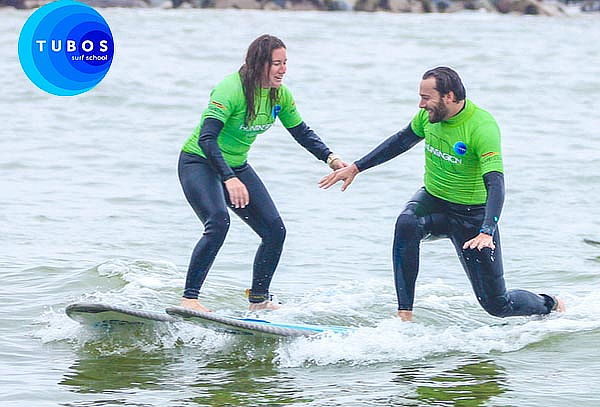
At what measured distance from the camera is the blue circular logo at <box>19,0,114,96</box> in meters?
10.8

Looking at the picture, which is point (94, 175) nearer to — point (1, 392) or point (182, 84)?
point (1, 392)

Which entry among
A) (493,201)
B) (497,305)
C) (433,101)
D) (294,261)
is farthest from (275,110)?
(294,261)

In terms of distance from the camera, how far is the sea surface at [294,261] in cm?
793

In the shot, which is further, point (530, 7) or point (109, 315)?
point (530, 7)

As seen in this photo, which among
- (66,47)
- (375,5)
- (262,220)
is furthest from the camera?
(375,5)

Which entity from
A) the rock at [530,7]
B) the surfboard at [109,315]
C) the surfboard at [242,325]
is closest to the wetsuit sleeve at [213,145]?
the surfboard at [242,325]

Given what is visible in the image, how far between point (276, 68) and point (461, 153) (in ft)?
4.69

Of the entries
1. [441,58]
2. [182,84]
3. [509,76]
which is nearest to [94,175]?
[182,84]

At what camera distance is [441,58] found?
37.2 meters

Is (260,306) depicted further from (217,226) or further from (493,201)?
(493,201)

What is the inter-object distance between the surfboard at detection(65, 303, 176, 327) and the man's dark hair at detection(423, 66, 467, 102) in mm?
2465

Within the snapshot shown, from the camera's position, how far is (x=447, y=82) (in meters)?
8.15

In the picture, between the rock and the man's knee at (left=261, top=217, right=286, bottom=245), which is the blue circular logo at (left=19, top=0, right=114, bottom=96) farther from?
the rock

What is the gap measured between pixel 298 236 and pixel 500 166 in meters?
5.50
